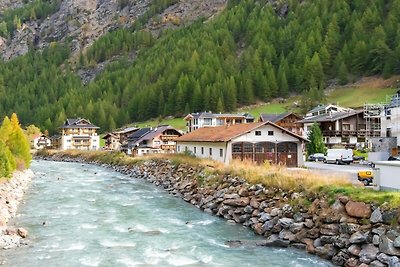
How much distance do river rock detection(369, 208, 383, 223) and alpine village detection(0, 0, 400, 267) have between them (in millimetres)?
54

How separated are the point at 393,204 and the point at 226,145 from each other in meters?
24.9

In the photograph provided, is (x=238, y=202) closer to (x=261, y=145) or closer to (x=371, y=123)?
(x=261, y=145)

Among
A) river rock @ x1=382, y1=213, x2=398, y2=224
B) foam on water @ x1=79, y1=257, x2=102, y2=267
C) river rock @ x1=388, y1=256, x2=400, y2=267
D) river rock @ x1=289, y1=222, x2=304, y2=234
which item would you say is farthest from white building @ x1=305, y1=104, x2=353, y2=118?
foam on water @ x1=79, y1=257, x2=102, y2=267

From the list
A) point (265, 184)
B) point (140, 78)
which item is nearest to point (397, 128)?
point (265, 184)

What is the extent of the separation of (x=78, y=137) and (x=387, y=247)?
374 feet

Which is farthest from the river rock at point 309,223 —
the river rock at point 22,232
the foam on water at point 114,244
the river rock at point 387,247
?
the river rock at point 22,232

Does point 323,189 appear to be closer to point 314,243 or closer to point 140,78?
point 314,243

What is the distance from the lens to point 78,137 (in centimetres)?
12269

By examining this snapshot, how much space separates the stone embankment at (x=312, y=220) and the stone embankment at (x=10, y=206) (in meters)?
11.3

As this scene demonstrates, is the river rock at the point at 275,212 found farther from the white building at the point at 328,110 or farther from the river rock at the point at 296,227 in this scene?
the white building at the point at 328,110

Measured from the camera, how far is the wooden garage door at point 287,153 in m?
43.6

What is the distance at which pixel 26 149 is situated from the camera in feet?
185

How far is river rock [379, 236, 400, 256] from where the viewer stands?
1669cm

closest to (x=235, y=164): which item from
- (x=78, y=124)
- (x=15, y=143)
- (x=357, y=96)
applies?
(x=15, y=143)
